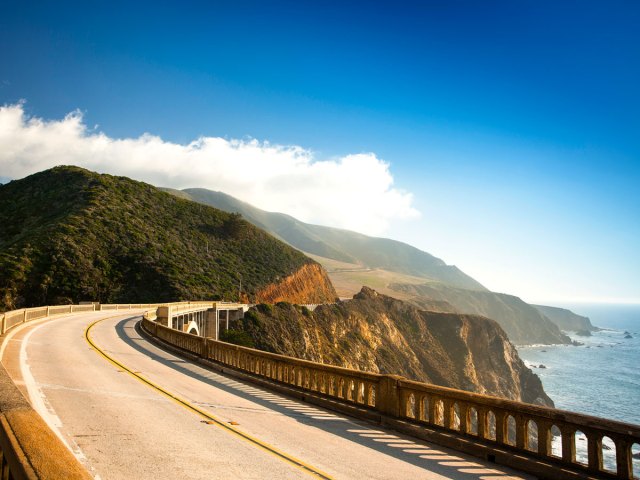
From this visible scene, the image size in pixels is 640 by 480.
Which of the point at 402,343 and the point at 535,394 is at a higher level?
the point at 402,343

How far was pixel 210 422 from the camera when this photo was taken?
9633mm

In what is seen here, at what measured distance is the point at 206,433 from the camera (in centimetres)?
877

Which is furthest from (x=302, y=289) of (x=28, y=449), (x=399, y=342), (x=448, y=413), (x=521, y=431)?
(x=28, y=449)

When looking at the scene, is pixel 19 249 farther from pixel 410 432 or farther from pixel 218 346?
pixel 410 432

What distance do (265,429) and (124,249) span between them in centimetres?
7200

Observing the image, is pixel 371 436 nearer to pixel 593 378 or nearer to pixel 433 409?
pixel 433 409

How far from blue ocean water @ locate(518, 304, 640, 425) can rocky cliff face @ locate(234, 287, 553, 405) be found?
690 centimetres

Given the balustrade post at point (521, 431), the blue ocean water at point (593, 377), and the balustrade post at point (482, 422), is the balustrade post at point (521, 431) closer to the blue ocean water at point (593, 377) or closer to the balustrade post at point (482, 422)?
the balustrade post at point (482, 422)

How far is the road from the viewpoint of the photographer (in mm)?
7036

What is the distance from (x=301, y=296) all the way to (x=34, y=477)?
97.2m

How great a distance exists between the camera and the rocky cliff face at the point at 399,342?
71.7 metres

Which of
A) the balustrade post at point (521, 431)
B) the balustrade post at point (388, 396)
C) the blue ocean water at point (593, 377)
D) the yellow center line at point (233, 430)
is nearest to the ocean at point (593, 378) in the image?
the blue ocean water at point (593, 377)

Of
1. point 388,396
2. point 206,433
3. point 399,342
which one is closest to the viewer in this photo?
point 206,433

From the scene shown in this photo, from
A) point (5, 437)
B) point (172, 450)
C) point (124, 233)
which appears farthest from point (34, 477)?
point (124, 233)
